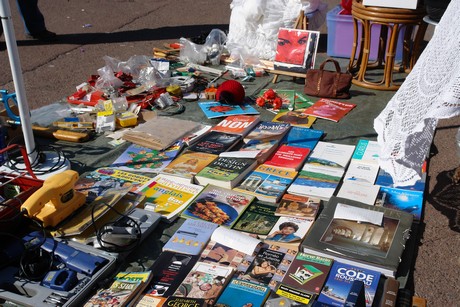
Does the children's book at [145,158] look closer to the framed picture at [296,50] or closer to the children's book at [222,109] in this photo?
the children's book at [222,109]

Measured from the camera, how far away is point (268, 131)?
3592 millimetres

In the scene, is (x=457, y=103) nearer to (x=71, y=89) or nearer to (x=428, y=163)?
(x=428, y=163)

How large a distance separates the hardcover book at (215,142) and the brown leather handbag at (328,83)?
104cm

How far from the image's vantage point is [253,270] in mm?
2348

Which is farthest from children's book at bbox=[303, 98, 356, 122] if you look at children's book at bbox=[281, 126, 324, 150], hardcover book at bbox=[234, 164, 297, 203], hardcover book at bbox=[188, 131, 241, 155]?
hardcover book at bbox=[234, 164, 297, 203]

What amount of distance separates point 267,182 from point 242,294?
98cm

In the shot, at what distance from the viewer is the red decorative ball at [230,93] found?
408 cm

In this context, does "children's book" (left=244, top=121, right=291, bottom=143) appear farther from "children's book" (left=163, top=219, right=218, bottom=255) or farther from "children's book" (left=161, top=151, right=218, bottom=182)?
"children's book" (left=163, top=219, right=218, bottom=255)

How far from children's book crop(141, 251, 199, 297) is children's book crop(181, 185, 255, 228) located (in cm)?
33

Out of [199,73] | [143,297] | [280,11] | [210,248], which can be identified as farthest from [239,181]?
[280,11]

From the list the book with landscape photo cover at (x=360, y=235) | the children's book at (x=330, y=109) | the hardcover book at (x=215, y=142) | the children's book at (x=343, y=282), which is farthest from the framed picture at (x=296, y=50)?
the children's book at (x=343, y=282)

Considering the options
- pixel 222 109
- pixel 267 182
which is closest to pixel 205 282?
pixel 267 182

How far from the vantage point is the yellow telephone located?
2471 millimetres

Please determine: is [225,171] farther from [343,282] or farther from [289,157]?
[343,282]
